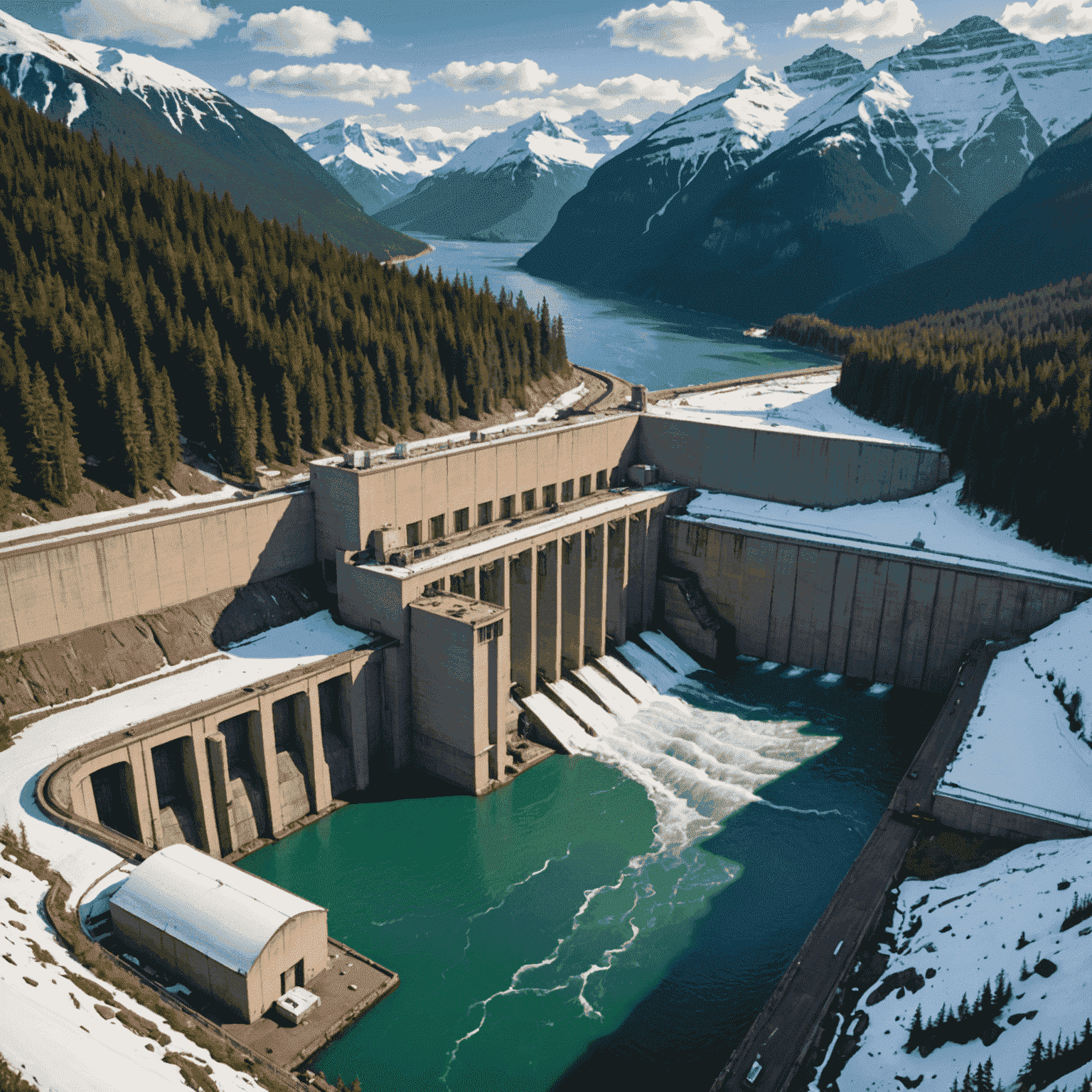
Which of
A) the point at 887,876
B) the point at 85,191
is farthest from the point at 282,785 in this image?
the point at 85,191

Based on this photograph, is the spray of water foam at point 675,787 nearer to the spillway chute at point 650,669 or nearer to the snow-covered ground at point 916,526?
the spillway chute at point 650,669

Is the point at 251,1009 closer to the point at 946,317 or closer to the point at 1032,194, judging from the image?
the point at 946,317

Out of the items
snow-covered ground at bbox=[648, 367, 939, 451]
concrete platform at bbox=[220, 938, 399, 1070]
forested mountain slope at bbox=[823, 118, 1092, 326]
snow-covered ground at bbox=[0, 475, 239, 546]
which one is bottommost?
concrete platform at bbox=[220, 938, 399, 1070]

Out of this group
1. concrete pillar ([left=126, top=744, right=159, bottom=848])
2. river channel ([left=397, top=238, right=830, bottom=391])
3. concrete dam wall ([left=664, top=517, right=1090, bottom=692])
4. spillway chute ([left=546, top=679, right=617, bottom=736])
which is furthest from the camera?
river channel ([left=397, top=238, right=830, bottom=391])

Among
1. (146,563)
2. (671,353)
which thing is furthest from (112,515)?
(671,353)

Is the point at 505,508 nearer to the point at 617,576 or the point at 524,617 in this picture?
the point at 617,576

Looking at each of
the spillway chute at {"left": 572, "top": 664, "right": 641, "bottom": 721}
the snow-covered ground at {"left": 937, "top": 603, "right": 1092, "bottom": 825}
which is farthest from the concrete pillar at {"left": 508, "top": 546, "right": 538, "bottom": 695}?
the snow-covered ground at {"left": 937, "top": 603, "right": 1092, "bottom": 825}

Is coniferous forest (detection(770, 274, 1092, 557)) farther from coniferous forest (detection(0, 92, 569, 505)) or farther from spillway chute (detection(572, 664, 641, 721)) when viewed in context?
coniferous forest (detection(0, 92, 569, 505))
